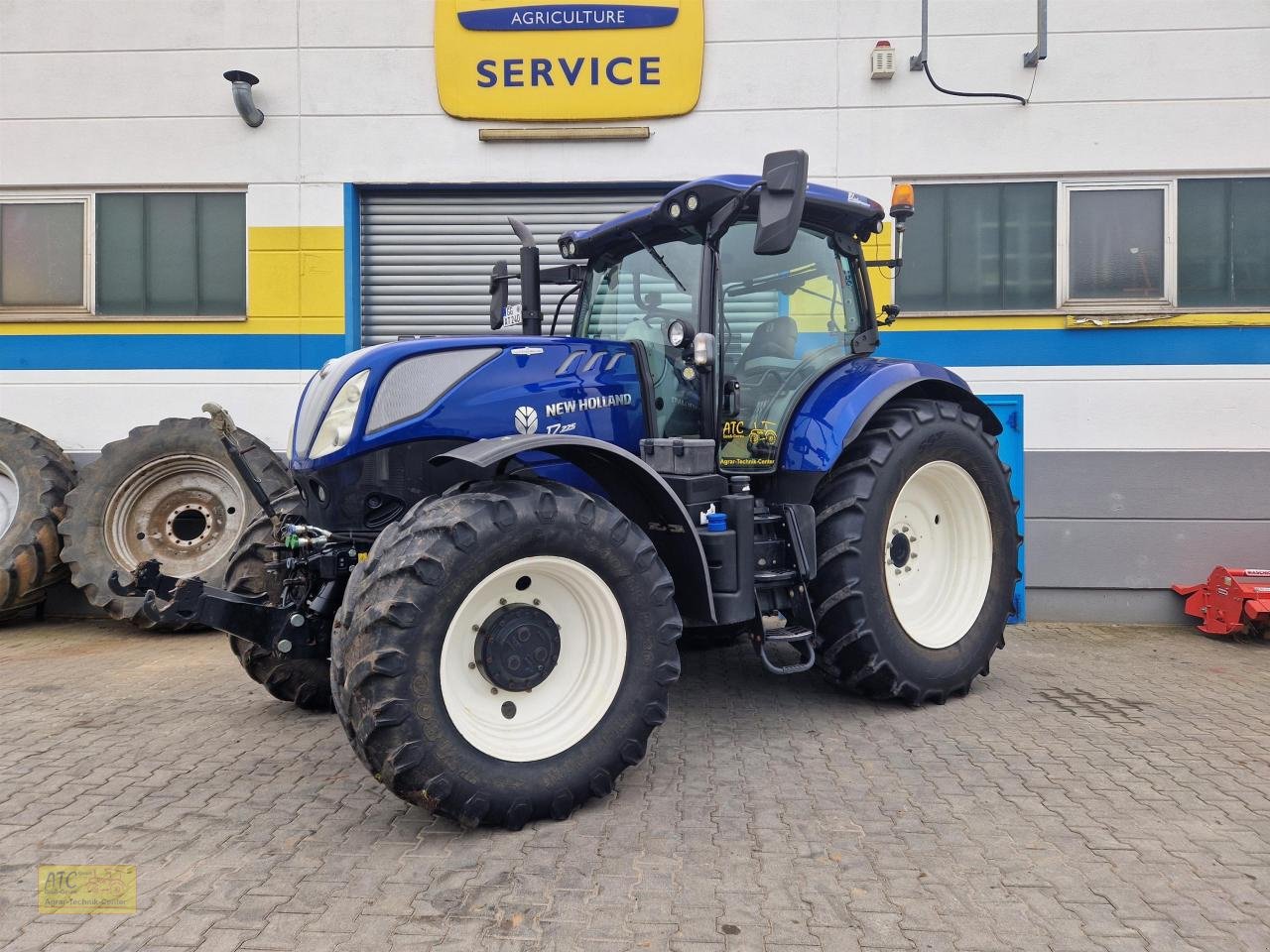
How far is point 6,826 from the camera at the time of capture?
3158mm

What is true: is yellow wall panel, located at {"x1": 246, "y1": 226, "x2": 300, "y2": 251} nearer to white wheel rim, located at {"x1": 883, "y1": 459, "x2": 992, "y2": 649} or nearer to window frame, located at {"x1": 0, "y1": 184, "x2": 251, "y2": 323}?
window frame, located at {"x1": 0, "y1": 184, "x2": 251, "y2": 323}

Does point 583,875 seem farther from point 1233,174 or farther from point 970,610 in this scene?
point 1233,174

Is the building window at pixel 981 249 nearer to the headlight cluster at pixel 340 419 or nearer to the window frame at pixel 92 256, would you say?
the headlight cluster at pixel 340 419

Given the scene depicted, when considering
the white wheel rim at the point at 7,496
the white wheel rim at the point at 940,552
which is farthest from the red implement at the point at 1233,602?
the white wheel rim at the point at 7,496

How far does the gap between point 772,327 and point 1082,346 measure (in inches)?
142

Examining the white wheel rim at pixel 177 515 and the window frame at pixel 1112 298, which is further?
the window frame at pixel 1112 298

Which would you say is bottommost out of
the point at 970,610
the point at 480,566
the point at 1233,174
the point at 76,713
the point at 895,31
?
the point at 76,713

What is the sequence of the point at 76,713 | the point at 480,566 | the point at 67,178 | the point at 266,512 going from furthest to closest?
the point at 67,178
the point at 76,713
the point at 266,512
the point at 480,566

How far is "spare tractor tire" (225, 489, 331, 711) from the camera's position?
4223 millimetres

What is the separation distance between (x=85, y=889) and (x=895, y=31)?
288 inches

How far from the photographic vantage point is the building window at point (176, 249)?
7383 millimetres

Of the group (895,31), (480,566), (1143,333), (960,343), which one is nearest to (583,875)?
(480,566)

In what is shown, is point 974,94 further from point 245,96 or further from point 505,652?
point 505,652

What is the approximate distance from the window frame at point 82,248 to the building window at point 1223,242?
8518 millimetres
